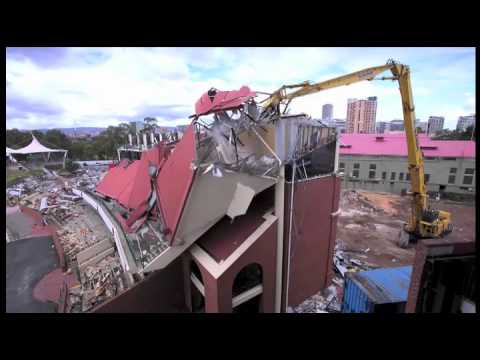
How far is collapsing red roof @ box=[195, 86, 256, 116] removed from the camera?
6.50 m

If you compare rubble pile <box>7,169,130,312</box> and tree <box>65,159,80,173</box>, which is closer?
rubble pile <box>7,169,130,312</box>

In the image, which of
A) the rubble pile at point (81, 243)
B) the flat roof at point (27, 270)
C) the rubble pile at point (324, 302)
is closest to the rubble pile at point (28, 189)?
the rubble pile at point (81, 243)

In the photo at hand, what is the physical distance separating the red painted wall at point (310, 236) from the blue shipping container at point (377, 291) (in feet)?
5.09

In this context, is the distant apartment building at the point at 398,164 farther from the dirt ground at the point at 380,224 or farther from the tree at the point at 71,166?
the tree at the point at 71,166

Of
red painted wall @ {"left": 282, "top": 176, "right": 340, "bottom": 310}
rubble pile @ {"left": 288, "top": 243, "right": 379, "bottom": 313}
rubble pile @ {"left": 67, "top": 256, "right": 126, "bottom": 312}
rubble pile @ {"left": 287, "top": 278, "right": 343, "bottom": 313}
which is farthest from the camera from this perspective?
rubble pile @ {"left": 288, "top": 243, "right": 379, "bottom": 313}

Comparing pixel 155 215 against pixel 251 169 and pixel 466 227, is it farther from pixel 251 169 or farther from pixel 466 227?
pixel 466 227

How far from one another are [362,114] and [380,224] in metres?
55.5

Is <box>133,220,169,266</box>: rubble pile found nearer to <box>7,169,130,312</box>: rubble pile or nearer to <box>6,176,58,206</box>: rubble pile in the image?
<box>7,169,130,312</box>: rubble pile

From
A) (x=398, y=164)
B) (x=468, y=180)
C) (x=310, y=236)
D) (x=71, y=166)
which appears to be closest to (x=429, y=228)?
(x=310, y=236)

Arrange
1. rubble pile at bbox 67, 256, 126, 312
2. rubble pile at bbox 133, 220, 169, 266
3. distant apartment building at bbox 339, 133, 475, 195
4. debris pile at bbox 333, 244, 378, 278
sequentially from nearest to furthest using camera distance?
1. rubble pile at bbox 133, 220, 169, 266
2. rubble pile at bbox 67, 256, 126, 312
3. debris pile at bbox 333, 244, 378, 278
4. distant apartment building at bbox 339, 133, 475, 195

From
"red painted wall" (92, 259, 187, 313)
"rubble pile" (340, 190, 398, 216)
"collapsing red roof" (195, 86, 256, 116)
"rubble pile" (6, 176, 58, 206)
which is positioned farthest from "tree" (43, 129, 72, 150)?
"rubble pile" (340, 190, 398, 216)

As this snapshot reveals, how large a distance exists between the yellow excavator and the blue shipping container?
6.17 metres

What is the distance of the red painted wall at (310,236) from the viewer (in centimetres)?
747

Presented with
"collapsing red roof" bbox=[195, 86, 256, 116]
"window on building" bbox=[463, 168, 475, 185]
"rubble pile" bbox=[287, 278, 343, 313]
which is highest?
"collapsing red roof" bbox=[195, 86, 256, 116]
